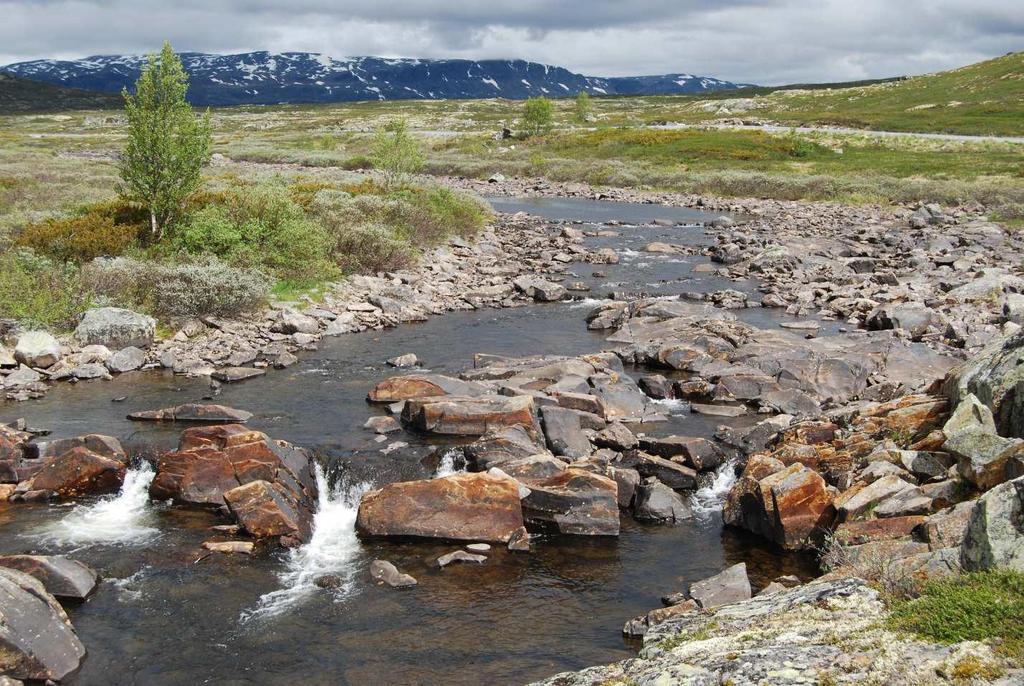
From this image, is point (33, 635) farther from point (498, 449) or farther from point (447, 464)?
point (498, 449)

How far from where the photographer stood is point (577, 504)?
723 inches

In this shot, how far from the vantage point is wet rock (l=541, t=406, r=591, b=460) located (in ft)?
71.5

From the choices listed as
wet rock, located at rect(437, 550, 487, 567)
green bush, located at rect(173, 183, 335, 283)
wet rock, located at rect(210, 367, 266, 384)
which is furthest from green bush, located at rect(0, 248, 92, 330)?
wet rock, located at rect(437, 550, 487, 567)

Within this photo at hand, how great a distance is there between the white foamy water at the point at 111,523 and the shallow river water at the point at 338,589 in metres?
0.05

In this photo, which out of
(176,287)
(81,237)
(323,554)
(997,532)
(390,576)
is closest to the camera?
(997,532)

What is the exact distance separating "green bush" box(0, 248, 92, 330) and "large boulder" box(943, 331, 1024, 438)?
30749 mm

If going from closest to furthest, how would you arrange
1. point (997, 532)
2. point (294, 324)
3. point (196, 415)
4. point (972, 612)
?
1. point (972, 612)
2. point (997, 532)
3. point (196, 415)
4. point (294, 324)

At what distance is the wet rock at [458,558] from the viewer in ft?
54.4

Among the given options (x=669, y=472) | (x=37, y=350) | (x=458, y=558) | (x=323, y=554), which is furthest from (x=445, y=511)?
(x=37, y=350)

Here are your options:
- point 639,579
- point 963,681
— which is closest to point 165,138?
point 639,579

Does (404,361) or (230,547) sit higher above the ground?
(404,361)

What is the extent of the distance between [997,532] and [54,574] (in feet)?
51.0

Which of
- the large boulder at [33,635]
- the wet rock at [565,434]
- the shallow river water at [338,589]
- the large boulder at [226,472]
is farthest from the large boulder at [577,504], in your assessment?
the large boulder at [33,635]

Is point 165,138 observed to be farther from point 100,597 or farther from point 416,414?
point 100,597
